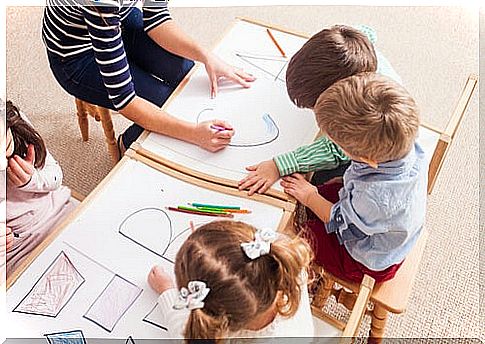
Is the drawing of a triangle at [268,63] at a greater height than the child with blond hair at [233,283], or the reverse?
the drawing of a triangle at [268,63]

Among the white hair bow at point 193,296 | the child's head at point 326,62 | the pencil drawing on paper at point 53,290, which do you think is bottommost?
the pencil drawing on paper at point 53,290

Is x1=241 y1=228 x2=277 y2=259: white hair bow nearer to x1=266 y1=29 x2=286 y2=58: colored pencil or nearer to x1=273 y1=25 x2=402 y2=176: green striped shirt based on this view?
x1=273 y1=25 x2=402 y2=176: green striped shirt

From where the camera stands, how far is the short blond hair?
37.4 inches

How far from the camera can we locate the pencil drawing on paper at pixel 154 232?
39.5 inches

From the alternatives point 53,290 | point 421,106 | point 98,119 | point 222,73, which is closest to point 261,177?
point 222,73

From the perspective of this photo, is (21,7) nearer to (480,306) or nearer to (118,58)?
(118,58)

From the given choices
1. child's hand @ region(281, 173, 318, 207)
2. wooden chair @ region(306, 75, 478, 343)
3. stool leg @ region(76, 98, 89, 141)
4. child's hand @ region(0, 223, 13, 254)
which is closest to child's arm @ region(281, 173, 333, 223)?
child's hand @ region(281, 173, 318, 207)

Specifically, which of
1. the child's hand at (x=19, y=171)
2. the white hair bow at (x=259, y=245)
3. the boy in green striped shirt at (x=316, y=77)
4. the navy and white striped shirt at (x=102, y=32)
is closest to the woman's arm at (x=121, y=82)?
the navy and white striped shirt at (x=102, y=32)

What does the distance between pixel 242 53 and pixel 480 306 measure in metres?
0.79

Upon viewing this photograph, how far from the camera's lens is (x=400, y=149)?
97 cm

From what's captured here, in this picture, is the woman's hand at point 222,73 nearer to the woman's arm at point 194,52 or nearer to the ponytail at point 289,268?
the woman's arm at point 194,52

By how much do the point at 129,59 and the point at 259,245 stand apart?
815 millimetres

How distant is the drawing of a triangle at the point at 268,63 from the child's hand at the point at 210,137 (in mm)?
207

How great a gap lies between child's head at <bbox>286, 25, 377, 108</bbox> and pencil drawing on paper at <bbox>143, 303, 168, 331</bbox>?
0.46m
